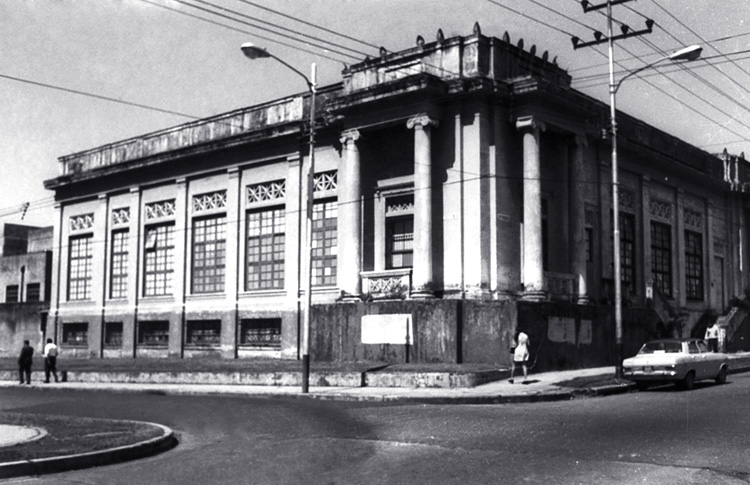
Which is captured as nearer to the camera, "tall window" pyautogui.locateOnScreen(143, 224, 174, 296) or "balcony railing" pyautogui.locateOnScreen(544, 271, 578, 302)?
"balcony railing" pyautogui.locateOnScreen(544, 271, 578, 302)

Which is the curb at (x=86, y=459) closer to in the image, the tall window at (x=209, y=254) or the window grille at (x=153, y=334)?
the tall window at (x=209, y=254)

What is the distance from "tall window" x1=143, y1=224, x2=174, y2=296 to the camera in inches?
1576

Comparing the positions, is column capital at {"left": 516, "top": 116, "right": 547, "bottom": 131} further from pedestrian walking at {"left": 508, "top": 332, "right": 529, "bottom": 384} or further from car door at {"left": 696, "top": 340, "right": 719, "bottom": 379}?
car door at {"left": 696, "top": 340, "right": 719, "bottom": 379}

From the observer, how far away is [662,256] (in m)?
39.6

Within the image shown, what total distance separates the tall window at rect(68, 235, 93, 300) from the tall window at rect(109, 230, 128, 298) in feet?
6.62

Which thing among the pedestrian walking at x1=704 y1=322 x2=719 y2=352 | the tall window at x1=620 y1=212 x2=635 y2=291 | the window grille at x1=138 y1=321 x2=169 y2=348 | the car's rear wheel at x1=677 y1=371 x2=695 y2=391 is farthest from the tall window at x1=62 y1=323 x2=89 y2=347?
the car's rear wheel at x1=677 y1=371 x2=695 y2=391

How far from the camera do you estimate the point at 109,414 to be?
19516 mm

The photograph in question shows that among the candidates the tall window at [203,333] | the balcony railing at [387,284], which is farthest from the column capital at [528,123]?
the tall window at [203,333]

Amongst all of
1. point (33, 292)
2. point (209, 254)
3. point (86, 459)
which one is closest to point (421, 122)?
point (209, 254)

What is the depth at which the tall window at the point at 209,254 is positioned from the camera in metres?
37.8

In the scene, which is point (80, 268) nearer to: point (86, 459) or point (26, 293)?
point (26, 293)

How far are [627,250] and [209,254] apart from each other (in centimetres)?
1856

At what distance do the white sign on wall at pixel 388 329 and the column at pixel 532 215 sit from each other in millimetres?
4047

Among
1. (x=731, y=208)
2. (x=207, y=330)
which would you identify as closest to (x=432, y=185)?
(x=207, y=330)
